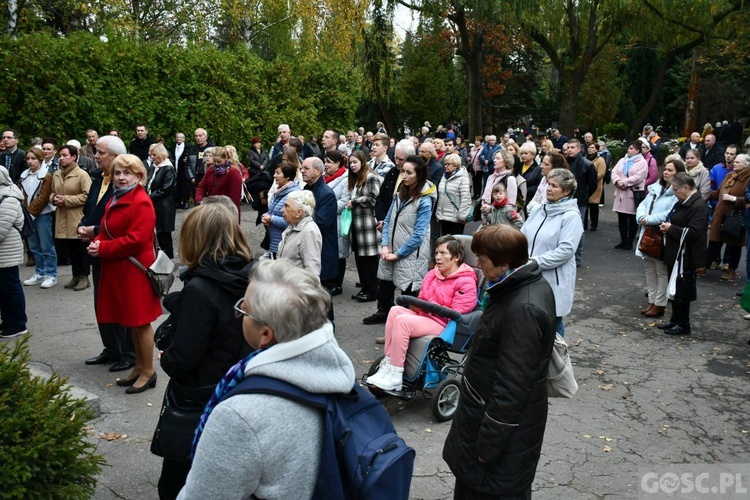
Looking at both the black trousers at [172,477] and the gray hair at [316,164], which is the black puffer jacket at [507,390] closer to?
the black trousers at [172,477]

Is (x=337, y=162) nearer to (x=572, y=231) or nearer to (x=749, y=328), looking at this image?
(x=572, y=231)

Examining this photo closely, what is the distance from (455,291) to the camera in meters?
6.09

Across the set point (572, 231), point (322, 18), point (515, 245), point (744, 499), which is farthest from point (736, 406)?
point (322, 18)

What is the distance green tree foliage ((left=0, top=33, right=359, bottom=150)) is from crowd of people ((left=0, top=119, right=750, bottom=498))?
1792mm

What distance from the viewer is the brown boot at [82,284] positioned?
32.1ft

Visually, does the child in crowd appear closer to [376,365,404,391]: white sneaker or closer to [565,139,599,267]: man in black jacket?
[565,139,599,267]: man in black jacket

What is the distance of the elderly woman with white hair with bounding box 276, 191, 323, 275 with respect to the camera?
21.9ft

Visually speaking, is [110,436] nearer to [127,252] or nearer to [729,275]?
[127,252]

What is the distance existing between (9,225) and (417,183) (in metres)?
4.23

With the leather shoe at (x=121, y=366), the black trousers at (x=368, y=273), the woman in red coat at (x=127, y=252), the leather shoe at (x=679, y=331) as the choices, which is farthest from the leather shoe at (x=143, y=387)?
the leather shoe at (x=679, y=331)

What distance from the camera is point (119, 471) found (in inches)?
192

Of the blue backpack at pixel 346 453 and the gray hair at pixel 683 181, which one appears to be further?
the gray hair at pixel 683 181

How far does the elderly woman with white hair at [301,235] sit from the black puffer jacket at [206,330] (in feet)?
9.60

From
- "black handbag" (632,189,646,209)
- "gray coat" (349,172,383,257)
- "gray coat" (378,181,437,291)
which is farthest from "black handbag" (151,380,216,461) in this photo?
"black handbag" (632,189,646,209)
